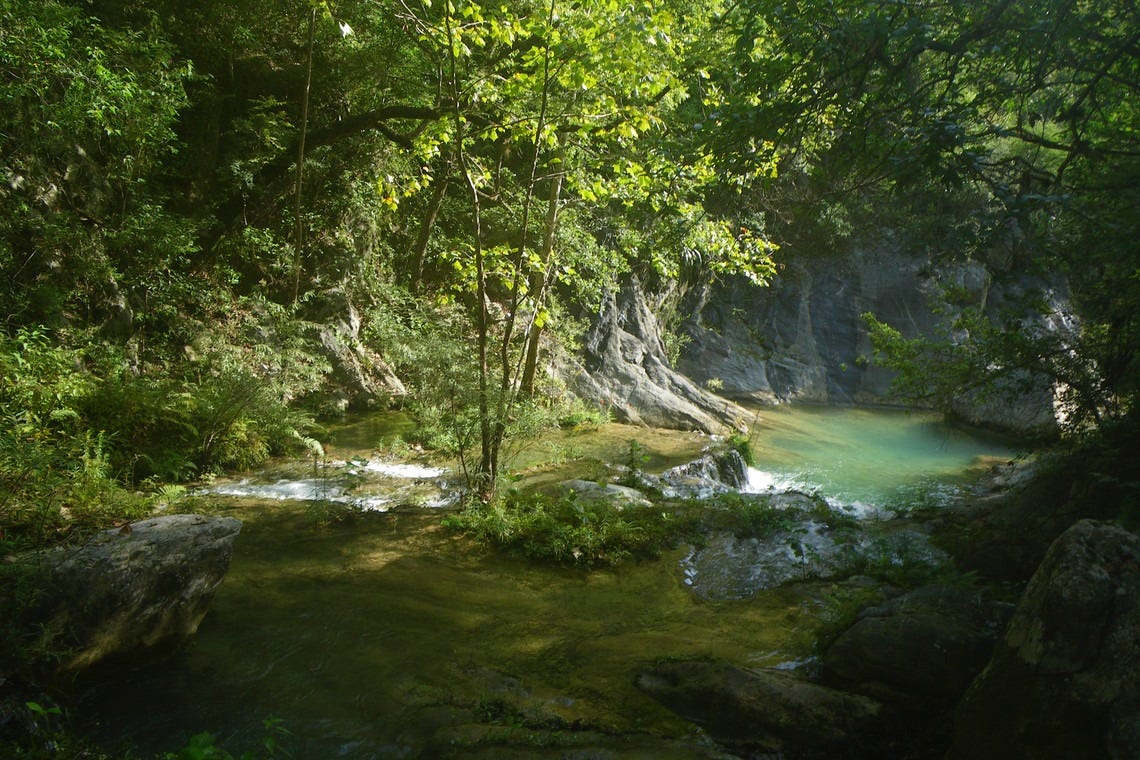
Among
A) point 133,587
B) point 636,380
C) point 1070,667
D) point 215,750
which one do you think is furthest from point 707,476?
point 215,750

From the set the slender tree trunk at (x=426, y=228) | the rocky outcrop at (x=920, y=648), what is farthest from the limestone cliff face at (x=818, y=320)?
the rocky outcrop at (x=920, y=648)

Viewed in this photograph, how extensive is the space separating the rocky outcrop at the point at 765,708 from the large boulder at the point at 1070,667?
535mm

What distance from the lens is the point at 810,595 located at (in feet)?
18.7

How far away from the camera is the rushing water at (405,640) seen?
3557 millimetres

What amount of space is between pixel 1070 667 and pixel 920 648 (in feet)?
3.01

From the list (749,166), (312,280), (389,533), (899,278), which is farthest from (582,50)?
(899,278)

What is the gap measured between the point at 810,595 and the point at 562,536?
7.91 feet

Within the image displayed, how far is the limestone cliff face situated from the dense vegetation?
10.6 metres

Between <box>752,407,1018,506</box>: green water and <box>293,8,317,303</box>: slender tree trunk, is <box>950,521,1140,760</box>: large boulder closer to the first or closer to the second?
<box>752,407,1018,506</box>: green water

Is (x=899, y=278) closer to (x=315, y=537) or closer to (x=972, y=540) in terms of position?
(x=972, y=540)

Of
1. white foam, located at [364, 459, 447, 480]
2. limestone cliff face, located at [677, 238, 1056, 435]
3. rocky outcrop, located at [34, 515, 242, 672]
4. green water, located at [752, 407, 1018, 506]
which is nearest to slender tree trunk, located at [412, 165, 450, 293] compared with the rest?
white foam, located at [364, 459, 447, 480]

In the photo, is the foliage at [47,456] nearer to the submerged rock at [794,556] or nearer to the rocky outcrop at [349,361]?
the rocky outcrop at [349,361]

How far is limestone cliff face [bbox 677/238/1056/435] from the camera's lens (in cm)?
2542

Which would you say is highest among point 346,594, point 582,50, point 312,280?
point 582,50
